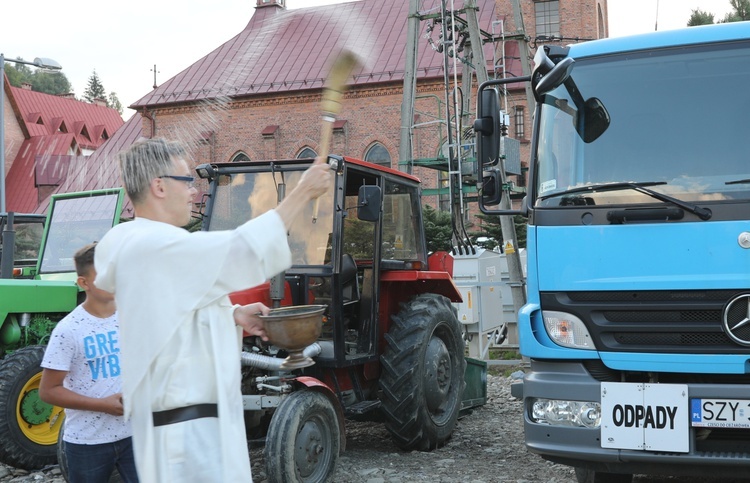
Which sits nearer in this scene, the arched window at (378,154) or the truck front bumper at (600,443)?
the truck front bumper at (600,443)

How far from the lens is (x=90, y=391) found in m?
3.47

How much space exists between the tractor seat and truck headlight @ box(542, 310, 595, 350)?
211 cm

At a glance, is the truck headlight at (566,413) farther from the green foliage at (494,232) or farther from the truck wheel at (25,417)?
the green foliage at (494,232)

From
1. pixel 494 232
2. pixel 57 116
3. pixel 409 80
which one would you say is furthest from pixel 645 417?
pixel 57 116

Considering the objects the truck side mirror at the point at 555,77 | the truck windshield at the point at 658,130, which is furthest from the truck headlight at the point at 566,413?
the truck side mirror at the point at 555,77

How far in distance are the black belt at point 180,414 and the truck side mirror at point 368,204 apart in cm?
403

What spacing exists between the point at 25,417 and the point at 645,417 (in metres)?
4.83

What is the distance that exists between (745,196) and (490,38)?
15164mm

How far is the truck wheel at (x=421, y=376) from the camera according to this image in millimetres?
7125

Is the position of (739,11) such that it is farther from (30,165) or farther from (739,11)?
(30,165)

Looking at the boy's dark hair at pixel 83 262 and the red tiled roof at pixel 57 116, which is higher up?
the red tiled roof at pixel 57 116

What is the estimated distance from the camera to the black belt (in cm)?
246

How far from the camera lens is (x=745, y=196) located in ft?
15.1

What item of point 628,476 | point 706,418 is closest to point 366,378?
point 628,476
